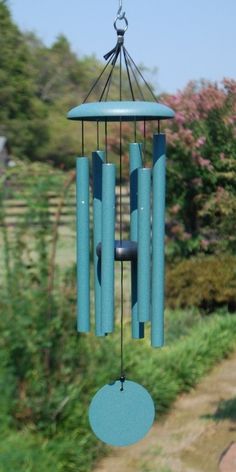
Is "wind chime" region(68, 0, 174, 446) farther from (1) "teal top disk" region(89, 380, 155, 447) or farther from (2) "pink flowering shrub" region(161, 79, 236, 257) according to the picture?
(2) "pink flowering shrub" region(161, 79, 236, 257)

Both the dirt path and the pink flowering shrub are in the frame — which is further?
the pink flowering shrub

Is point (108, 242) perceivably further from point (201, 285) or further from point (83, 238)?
point (201, 285)

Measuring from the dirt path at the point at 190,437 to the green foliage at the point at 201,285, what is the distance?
175 cm

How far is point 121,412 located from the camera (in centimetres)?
309

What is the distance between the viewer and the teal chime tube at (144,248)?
278 cm

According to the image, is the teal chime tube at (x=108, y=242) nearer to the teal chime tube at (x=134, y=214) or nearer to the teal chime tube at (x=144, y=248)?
the teal chime tube at (x=144, y=248)

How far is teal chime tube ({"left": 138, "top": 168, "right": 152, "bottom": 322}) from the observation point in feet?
9.13

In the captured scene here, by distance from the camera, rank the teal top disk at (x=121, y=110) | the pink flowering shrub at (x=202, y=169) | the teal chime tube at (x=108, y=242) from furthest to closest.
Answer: the pink flowering shrub at (x=202, y=169) < the teal chime tube at (x=108, y=242) < the teal top disk at (x=121, y=110)

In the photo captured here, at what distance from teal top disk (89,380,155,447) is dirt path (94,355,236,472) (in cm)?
233

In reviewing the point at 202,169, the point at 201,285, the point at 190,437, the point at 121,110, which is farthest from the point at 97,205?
the point at 202,169

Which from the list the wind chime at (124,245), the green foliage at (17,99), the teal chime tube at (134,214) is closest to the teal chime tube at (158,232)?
the wind chime at (124,245)

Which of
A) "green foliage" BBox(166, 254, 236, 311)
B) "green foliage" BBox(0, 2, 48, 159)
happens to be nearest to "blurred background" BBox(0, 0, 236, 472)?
"green foliage" BBox(166, 254, 236, 311)

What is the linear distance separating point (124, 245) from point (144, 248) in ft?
0.65

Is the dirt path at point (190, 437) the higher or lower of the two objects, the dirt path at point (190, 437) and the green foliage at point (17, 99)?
the lower
